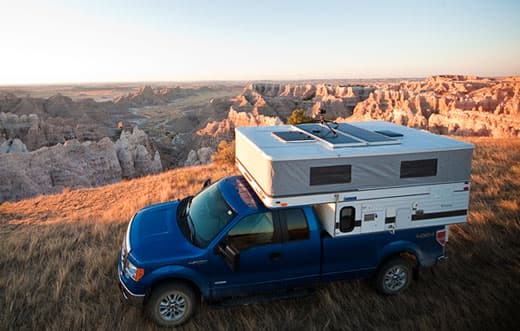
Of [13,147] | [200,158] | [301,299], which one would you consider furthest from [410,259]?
[13,147]

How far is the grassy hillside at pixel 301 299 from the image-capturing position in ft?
16.0

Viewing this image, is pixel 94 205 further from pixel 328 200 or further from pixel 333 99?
pixel 333 99

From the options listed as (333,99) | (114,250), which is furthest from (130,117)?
(114,250)

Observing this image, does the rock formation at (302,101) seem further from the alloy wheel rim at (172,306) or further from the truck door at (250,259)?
the alloy wheel rim at (172,306)

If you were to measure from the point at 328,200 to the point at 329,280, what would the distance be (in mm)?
1237

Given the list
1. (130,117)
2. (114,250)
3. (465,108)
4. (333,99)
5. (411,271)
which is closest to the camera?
(411,271)

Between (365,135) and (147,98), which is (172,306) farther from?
(147,98)

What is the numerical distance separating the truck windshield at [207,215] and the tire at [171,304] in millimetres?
610

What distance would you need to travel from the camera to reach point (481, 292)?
5.52 metres

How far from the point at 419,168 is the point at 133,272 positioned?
3953 millimetres

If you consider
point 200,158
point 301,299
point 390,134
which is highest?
point 390,134

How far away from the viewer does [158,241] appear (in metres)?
4.91

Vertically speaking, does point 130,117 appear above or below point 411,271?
below

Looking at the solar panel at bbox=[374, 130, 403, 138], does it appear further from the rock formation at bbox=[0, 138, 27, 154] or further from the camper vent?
the rock formation at bbox=[0, 138, 27, 154]
